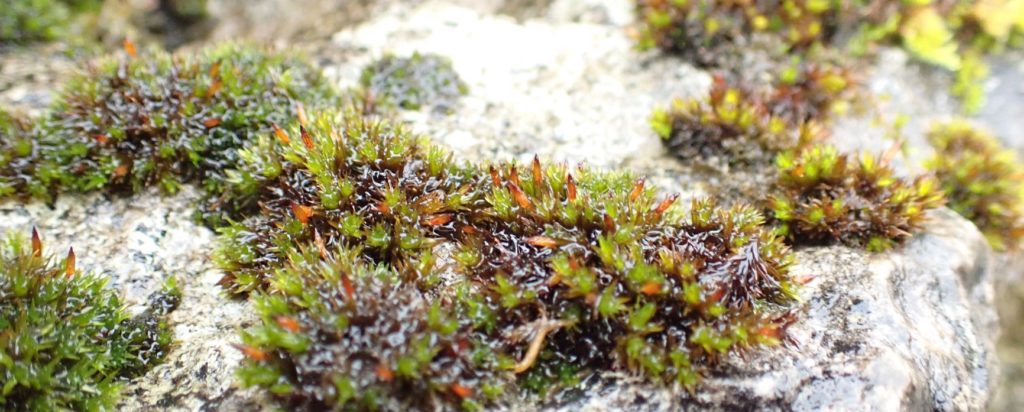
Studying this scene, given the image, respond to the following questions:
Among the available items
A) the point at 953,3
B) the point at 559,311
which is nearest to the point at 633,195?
the point at 559,311

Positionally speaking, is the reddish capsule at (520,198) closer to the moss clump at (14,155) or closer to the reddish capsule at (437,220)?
the reddish capsule at (437,220)

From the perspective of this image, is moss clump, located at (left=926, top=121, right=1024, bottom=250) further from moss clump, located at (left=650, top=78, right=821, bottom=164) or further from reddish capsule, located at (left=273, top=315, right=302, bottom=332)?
reddish capsule, located at (left=273, top=315, right=302, bottom=332)

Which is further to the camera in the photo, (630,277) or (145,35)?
(145,35)

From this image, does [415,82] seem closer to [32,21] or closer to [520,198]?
[520,198]

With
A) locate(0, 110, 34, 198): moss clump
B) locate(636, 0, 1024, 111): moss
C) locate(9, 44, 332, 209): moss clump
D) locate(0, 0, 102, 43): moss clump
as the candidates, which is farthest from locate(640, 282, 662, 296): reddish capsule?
locate(0, 0, 102, 43): moss clump

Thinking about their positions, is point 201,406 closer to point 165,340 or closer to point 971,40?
point 165,340

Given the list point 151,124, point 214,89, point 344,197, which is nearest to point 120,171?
point 151,124
